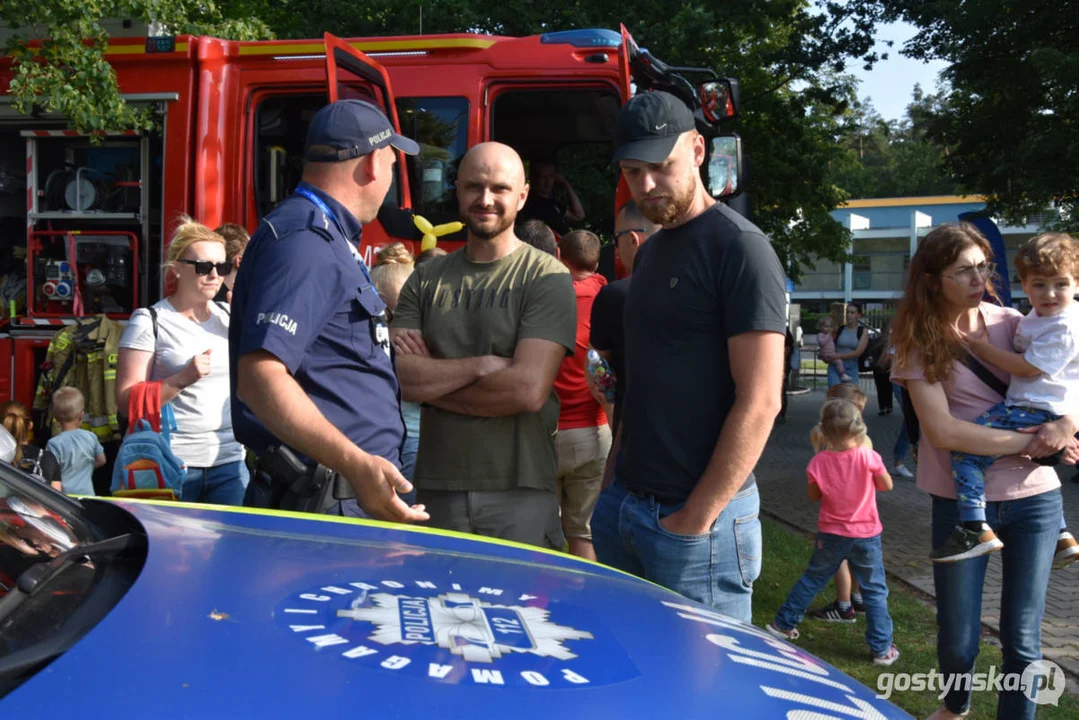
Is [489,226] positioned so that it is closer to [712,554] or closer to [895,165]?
[712,554]

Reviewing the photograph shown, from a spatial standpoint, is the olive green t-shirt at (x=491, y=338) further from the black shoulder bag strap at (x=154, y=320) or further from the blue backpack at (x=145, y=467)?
the black shoulder bag strap at (x=154, y=320)

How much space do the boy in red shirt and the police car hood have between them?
2674mm

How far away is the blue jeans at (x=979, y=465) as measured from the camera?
11.0 feet

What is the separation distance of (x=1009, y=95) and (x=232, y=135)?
11677mm

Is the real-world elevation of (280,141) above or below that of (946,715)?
above

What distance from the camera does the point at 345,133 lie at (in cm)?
280

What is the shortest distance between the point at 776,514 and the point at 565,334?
5.66 m

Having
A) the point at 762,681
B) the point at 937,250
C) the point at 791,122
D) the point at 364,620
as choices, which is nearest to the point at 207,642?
the point at 364,620

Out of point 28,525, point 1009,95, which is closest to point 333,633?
point 28,525

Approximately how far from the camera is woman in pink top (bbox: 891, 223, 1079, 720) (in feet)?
10.9

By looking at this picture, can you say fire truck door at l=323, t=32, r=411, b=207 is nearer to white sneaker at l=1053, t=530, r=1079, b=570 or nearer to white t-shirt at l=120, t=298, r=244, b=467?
white t-shirt at l=120, t=298, r=244, b=467

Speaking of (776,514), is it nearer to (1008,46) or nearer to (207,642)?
Answer: (207,642)

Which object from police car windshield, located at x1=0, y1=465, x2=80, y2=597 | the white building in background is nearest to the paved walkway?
police car windshield, located at x1=0, y1=465, x2=80, y2=597

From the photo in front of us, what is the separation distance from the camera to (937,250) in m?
3.45
